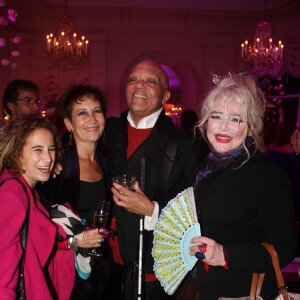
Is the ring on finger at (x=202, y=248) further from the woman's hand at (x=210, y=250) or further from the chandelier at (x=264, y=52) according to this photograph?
the chandelier at (x=264, y=52)

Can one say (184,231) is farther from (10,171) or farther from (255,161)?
(10,171)

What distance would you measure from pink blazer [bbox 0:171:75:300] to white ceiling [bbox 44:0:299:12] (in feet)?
28.1

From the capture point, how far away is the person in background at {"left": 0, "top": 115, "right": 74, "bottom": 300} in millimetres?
1646

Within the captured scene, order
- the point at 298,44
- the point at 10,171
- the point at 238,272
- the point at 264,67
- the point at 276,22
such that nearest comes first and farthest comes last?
the point at 238,272 → the point at 10,171 → the point at 264,67 → the point at 298,44 → the point at 276,22

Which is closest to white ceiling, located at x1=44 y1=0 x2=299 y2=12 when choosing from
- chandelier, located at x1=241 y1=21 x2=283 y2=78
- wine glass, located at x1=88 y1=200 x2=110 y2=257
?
chandelier, located at x1=241 y1=21 x2=283 y2=78

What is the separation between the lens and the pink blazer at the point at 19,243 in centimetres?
162

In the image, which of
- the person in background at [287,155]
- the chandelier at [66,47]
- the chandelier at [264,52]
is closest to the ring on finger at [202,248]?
the person in background at [287,155]

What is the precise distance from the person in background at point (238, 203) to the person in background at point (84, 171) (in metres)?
0.92

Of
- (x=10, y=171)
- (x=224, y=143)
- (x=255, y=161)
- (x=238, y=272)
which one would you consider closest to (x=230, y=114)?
(x=224, y=143)

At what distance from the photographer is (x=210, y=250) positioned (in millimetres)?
1694

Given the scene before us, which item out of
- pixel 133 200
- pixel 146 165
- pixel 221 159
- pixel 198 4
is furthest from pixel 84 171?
pixel 198 4

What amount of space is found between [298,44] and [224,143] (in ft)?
30.0

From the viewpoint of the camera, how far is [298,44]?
975cm

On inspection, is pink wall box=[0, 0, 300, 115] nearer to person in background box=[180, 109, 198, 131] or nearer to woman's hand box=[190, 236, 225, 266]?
person in background box=[180, 109, 198, 131]
